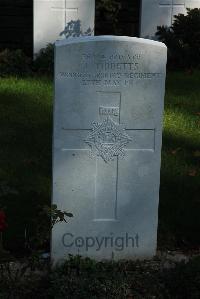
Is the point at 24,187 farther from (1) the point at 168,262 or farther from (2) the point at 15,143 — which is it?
(1) the point at 168,262

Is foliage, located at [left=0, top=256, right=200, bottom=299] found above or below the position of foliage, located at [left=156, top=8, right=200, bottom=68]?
below

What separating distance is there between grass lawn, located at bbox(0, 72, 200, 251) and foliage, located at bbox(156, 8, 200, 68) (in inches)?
25.1

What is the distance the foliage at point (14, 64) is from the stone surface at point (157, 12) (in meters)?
1.93

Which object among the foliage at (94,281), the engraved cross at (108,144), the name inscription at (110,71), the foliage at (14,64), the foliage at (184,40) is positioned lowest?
the foliage at (94,281)

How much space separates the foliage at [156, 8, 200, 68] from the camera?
10.3 m

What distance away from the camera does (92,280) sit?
424 cm

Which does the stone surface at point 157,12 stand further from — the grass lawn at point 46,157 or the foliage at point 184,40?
the grass lawn at point 46,157

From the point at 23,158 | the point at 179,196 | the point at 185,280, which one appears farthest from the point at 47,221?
the point at 23,158

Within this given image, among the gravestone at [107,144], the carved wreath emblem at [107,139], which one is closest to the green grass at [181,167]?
the gravestone at [107,144]

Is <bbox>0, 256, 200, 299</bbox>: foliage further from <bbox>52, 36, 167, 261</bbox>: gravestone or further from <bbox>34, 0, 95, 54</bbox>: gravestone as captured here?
<bbox>34, 0, 95, 54</bbox>: gravestone

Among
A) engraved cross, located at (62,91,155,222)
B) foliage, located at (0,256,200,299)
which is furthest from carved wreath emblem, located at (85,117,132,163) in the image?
foliage, located at (0,256,200,299)

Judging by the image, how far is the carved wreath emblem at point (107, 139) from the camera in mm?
4469

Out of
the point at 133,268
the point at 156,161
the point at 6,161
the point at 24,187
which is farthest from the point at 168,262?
the point at 6,161

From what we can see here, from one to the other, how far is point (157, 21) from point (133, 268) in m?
6.59
